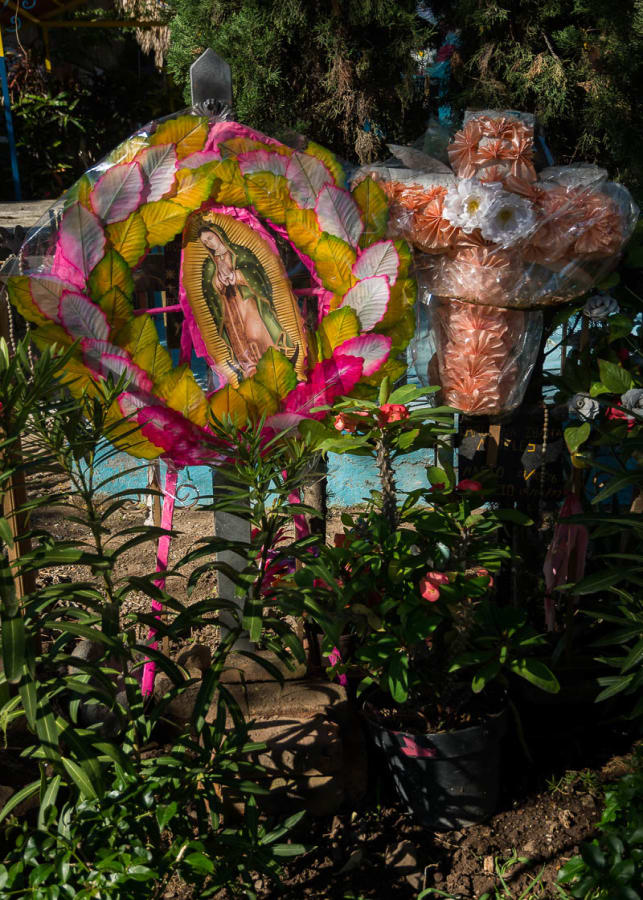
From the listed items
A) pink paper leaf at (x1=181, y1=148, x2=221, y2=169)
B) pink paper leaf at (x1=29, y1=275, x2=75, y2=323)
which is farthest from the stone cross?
pink paper leaf at (x1=29, y1=275, x2=75, y2=323)

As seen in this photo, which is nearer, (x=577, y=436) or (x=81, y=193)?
(x=81, y=193)

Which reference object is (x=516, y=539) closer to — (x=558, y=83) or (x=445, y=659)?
(x=445, y=659)

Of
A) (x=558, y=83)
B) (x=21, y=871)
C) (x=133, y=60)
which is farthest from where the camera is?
(x=133, y=60)

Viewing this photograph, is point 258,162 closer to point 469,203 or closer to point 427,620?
point 469,203

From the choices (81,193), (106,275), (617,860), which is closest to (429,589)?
(617,860)

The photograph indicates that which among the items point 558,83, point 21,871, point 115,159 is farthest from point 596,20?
point 21,871

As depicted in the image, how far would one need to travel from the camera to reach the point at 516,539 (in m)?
2.76

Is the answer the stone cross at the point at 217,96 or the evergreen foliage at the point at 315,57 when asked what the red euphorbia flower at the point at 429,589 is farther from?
the evergreen foliage at the point at 315,57

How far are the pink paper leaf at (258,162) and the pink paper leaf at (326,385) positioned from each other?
1.95 ft

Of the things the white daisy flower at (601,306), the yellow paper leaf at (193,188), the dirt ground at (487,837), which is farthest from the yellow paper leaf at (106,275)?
the dirt ground at (487,837)

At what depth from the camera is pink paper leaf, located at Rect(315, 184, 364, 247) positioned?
235 centimetres

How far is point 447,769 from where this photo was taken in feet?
7.01

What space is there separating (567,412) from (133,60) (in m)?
4.97

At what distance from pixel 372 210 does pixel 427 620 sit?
4.04ft
